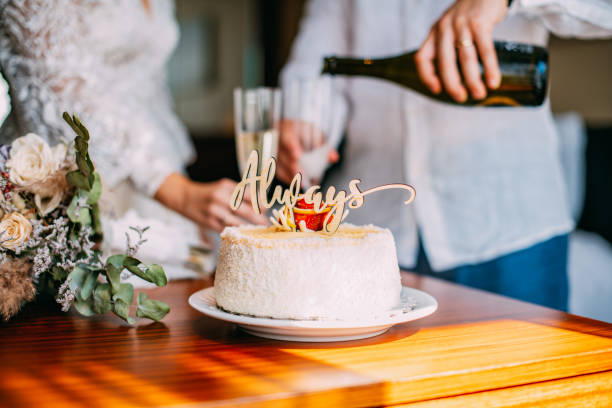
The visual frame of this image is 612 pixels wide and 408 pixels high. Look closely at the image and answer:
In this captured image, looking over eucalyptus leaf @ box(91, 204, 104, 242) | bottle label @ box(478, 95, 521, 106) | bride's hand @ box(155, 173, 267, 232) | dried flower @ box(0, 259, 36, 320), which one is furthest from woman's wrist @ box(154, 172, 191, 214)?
bottle label @ box(478, 95, 521, 106)

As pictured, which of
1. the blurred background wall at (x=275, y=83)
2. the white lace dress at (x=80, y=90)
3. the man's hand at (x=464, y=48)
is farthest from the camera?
the blurred background wall at (x=275, y=83)

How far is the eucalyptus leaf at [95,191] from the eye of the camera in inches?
33.9

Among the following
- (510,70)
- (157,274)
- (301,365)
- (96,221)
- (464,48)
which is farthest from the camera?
(510,70)

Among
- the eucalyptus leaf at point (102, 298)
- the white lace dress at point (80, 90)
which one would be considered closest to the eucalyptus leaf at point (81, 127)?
the eucalyptus leaf at point (102, 298)

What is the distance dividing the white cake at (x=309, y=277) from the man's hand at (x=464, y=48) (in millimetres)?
460

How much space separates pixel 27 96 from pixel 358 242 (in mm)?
926

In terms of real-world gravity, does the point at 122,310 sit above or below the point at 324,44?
below

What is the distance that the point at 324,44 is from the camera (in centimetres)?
168

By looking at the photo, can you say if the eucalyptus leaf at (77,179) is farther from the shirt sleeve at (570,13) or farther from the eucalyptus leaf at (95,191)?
the shirt sleeve at (570,13)

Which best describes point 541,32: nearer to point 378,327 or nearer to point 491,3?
point 491,3

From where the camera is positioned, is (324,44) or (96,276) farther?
(324,44)

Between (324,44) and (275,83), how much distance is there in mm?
3984

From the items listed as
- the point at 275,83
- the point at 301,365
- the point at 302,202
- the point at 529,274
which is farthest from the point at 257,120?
the point at 275,83

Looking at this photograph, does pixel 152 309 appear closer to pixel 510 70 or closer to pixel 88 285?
pixel 88 285
